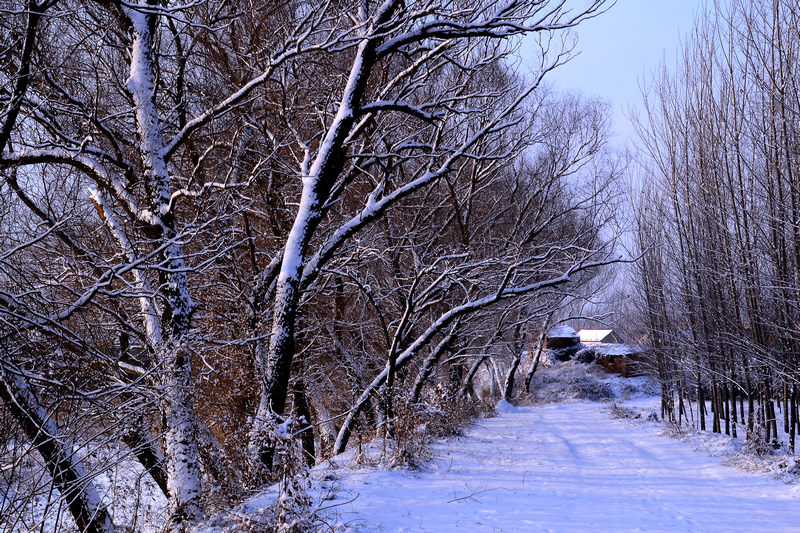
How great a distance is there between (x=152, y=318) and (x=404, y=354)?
15.2 ft

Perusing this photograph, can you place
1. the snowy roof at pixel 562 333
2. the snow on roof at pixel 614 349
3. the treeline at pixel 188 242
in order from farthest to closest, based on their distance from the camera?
the snowy roof at pixel 562 333
the snow on roof at pixel 614 349
the treeline at pixel 188 242

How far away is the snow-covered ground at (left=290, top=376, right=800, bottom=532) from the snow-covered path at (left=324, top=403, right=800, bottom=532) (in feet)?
0.05

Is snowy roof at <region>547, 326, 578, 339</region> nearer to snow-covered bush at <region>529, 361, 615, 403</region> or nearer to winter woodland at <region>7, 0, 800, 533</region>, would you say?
snow-covered bush at <region>529, 361, 615, 403</region>

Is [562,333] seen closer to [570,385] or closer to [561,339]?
[561,339]

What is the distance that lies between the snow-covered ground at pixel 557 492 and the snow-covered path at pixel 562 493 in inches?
0.5

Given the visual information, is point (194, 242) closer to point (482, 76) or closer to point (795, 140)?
point (482, 76)

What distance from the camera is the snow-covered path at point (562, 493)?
587cm

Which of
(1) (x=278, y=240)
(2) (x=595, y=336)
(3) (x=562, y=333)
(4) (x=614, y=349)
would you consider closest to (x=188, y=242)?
(1) (x=278, y=240)

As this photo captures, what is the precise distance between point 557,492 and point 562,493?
0.23ft

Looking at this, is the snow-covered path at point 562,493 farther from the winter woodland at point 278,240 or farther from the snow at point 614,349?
the snow at point 614,349

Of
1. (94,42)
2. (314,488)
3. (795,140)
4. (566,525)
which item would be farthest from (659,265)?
(94,42)

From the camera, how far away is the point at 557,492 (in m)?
7.58

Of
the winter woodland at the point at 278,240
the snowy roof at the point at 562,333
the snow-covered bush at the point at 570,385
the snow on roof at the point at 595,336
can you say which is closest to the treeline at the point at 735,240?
the winter woodland at the point at 278,240

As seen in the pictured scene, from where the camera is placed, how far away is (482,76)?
14.2 metres
